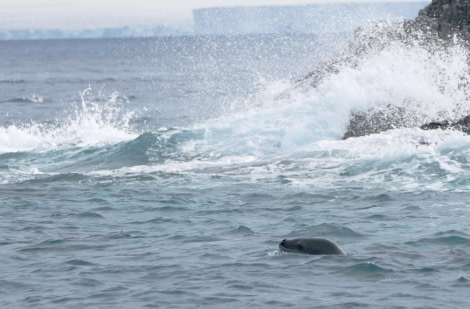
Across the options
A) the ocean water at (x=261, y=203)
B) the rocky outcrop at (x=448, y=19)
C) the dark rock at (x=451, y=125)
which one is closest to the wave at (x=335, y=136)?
the ocean water at (x=261, y=203)

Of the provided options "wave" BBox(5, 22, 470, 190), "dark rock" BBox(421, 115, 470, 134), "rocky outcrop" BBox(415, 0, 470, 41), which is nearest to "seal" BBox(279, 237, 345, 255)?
"wave" BBox(5, 22, 470, 190)

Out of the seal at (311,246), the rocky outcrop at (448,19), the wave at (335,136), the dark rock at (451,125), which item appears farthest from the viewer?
the rocky outcrop at (448,19)

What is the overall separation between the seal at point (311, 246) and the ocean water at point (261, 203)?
0.60 ft

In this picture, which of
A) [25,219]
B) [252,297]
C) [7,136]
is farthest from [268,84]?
[252,297]

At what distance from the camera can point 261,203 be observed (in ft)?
54.1

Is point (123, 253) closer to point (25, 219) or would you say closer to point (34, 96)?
point (25, 219)

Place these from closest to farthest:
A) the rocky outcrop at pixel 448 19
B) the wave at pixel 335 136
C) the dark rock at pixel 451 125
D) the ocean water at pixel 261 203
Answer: the ocean water at pixel 261 203 < the wave at pixel 335 136 < the dark rock at pixel 451 125 < the rocky outcrop at pixel 448 19

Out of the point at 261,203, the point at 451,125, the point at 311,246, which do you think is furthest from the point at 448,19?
the point at 311,246

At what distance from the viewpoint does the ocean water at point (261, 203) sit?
35.3ft

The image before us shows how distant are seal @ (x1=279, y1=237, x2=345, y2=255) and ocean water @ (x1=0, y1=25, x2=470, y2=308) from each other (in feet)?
0.60

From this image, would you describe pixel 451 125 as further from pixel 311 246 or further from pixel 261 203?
pixel 311 246

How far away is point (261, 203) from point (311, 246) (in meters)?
4.33

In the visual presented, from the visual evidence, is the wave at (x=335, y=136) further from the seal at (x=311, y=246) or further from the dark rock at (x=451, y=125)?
the seal at (x=311, y=246)

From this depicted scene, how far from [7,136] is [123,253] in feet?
54.8
